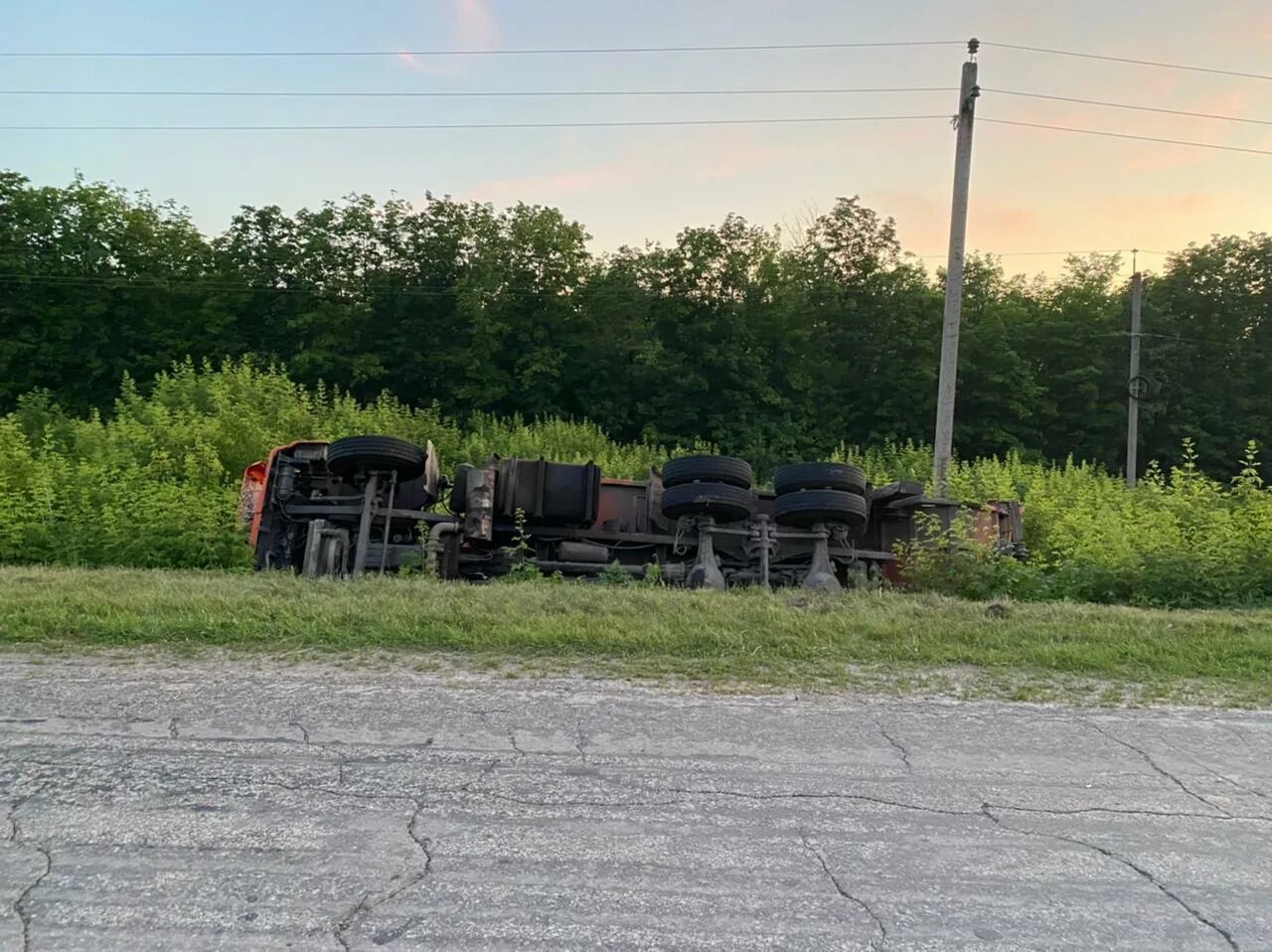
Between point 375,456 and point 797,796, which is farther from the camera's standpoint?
point 375,456

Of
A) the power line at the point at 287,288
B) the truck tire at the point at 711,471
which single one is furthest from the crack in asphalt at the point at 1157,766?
the power line at the point at 287,288

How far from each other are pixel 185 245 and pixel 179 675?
35192mm

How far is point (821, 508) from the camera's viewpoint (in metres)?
9.53

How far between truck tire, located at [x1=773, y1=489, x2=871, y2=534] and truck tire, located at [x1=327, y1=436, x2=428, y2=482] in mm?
4053

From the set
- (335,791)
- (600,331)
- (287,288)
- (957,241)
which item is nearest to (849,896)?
(335,791)

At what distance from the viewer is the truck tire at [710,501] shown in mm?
9617

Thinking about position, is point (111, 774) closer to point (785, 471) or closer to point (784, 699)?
point (784, 699)

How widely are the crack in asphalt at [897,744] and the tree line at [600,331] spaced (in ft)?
77.6

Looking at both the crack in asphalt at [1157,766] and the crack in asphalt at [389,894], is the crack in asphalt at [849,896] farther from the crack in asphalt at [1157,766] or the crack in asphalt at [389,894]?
the crack in asphalt at [1157,766]

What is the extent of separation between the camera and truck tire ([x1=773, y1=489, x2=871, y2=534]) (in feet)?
31.4

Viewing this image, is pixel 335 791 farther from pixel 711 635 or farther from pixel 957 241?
pixel 957 241

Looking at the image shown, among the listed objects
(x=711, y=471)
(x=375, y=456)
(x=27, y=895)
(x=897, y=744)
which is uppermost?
(x=711, y=471)

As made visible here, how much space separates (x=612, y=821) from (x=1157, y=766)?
2612 millimetres

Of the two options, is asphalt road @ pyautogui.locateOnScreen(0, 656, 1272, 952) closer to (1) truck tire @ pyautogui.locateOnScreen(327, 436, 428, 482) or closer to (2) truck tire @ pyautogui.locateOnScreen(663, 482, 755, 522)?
(1) truck tire @ pyautogui.locateOnScreen(327, 436, 428, 482)
